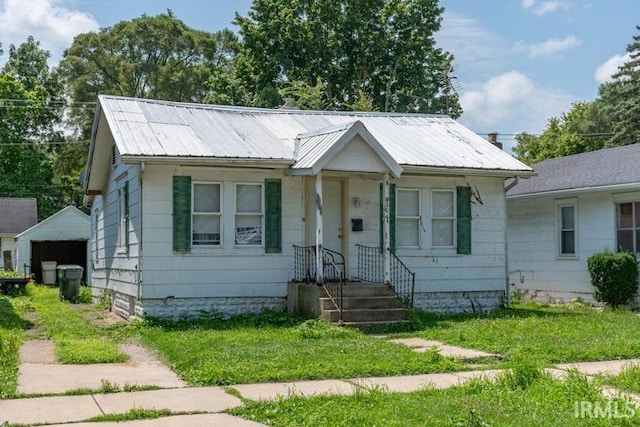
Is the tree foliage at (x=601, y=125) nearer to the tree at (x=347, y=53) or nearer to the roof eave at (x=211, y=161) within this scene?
the tree at (x=347, y=53)

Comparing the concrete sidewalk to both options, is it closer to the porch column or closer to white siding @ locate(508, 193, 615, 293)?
the porch column

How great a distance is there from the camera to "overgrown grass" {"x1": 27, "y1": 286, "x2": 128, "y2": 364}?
33.9 ft

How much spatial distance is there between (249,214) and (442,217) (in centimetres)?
446

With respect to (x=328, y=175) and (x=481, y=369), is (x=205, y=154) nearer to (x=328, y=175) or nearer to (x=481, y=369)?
(x=328, y=175)

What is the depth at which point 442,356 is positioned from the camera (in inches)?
390

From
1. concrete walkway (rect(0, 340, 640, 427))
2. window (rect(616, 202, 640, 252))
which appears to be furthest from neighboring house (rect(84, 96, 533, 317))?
concrete walkway (rect(0, 340, 640, 427))

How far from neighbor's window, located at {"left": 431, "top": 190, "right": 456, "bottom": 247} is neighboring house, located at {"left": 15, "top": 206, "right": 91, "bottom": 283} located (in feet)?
65.1

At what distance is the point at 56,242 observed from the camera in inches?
1276

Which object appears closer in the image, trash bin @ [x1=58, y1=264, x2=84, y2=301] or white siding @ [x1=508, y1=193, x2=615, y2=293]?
white siding @ [x1=508, y1=193, x2=615, y2=293]

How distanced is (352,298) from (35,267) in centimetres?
2235

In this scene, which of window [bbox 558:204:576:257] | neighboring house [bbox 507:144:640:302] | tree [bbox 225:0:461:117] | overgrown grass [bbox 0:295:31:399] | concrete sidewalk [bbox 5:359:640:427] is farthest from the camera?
tree [bbox 225:0:461:117]

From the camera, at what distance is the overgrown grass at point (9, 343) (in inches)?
329

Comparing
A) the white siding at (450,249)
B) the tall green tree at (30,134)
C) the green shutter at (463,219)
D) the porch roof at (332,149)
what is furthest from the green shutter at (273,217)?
the tall green tree at (30,134)

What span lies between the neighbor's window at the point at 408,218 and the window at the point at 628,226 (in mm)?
5495
